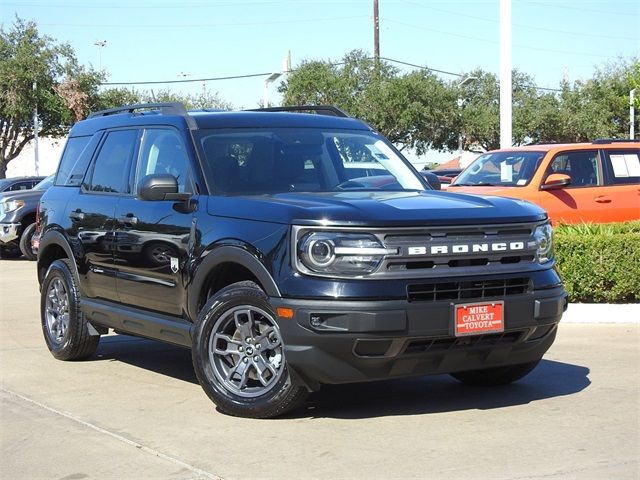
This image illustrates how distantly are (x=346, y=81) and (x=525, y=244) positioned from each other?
137 ft

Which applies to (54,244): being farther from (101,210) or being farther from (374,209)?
(374,209)

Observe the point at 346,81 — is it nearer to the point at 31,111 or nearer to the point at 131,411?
the point at 31,111

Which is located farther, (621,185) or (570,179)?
(621,185)

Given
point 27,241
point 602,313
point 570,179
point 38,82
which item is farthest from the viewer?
point 38,82

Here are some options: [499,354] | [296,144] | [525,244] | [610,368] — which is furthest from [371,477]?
[610,368]

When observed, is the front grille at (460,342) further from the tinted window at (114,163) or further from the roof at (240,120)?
the tinted window at (114,163)

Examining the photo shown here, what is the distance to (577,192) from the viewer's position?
44.6 feet

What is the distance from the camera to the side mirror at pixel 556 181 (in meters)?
13.1

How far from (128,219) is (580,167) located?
814 centimetres

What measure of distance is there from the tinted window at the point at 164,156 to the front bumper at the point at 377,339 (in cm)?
155

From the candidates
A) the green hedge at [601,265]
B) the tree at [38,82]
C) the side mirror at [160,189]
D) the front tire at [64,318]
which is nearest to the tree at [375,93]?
the tree at [38,82]

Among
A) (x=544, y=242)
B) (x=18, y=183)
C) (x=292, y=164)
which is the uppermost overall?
(x=292, y=164)

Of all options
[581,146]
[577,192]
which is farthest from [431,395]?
[581,146]

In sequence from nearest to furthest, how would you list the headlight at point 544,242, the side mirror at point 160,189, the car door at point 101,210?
the headlight at point 544,242
the side mirror at point 160,189
the car door at point 101,210
